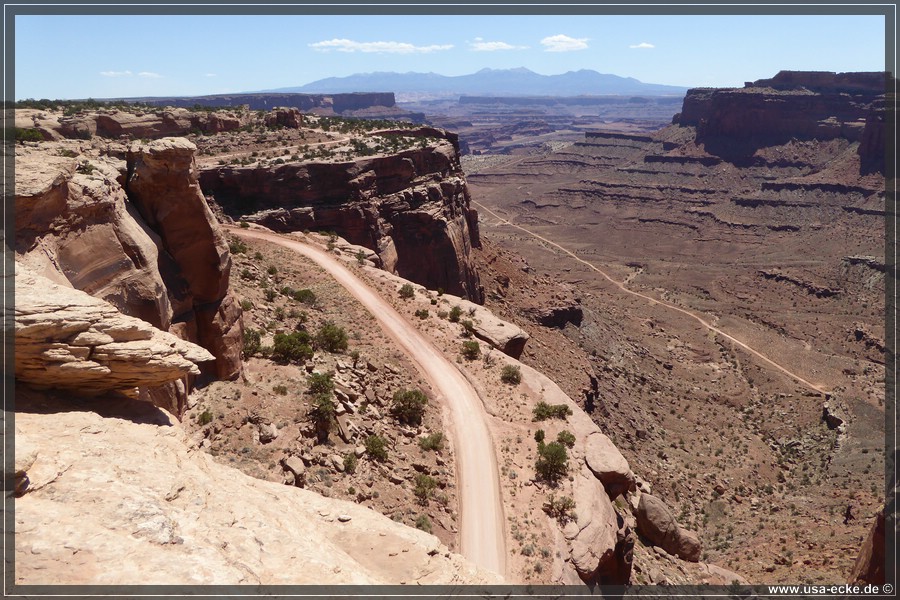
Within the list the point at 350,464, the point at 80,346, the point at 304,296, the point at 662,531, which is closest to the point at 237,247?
the point at 304,296

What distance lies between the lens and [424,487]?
19500 millimetres

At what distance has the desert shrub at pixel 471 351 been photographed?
29.3 m

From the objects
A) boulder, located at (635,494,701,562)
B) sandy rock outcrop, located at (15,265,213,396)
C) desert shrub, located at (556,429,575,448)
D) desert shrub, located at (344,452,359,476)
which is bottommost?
boulder, located at (635,494,701,562)

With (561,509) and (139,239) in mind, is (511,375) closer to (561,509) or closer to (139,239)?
(561,509)

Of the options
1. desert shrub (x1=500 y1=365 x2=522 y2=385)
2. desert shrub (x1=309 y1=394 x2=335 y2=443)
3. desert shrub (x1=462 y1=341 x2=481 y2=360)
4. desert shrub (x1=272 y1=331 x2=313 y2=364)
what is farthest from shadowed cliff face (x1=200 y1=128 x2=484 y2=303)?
desert shrub (x1=309 y1=394 x2=335 y2=443)

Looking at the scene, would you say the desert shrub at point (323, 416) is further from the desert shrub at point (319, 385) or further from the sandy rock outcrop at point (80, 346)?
the sandy rock outcrop at point (80, 346)

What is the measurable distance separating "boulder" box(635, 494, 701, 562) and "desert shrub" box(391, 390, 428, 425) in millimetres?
10802

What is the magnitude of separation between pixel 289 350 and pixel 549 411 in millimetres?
12053

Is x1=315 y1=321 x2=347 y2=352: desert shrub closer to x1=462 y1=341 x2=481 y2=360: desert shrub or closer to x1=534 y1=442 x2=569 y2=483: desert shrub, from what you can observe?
x1=462 y1=341 x2=481 y2=360: desert shrub

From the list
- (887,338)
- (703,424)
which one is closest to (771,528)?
(703,424)

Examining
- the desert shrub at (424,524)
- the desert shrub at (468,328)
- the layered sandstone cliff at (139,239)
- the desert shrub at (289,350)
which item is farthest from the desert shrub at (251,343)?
the desert shrub at (468,328)

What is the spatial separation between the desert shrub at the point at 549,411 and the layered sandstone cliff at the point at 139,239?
13284 millimetres

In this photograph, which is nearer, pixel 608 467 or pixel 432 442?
pixel 432 442

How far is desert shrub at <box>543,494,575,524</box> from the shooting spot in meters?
19.4
